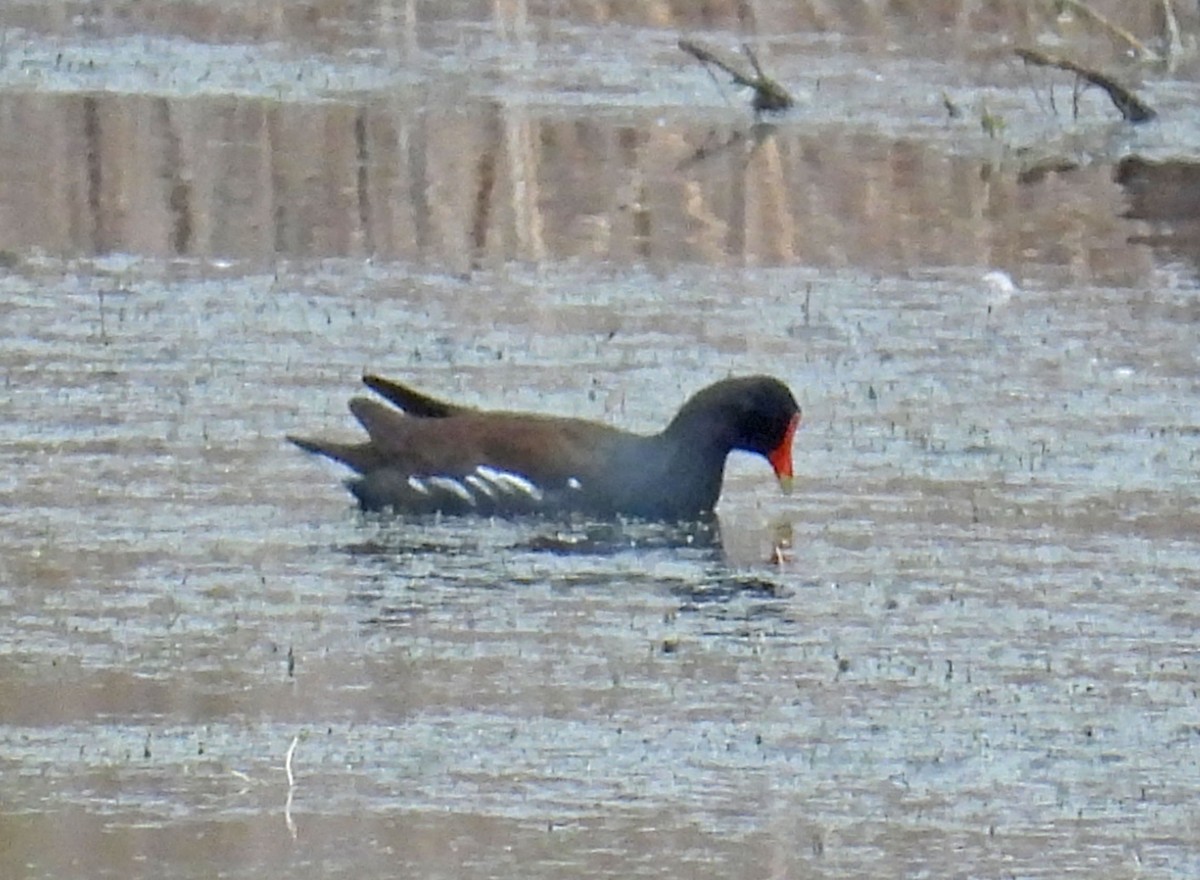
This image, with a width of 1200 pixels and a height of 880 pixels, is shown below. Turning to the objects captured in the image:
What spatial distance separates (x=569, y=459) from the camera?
873 centimetres

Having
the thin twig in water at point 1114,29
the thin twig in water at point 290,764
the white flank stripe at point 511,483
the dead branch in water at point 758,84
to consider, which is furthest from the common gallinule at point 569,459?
the thin twig in water at point 1114,29

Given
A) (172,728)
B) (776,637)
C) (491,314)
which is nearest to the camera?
(172,728)

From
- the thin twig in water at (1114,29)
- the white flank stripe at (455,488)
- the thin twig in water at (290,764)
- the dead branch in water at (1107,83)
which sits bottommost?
the thin twig in water at (290,764)

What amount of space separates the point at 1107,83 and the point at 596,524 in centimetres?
752

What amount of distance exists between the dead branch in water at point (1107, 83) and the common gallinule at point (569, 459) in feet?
21.8

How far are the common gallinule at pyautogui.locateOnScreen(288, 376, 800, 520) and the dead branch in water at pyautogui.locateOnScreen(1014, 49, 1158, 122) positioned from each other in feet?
21.8

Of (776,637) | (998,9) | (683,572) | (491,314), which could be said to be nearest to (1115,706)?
(776,637)

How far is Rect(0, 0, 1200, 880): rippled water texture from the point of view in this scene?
6.10 m

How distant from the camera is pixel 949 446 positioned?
9.52 meters

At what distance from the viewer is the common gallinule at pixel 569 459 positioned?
28.6ft

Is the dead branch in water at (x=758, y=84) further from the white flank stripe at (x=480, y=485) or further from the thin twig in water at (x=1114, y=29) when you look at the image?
the white flank stripe at (x=480, y=485)

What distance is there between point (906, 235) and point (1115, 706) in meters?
6.23

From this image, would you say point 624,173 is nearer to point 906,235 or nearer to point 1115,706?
point 906,235

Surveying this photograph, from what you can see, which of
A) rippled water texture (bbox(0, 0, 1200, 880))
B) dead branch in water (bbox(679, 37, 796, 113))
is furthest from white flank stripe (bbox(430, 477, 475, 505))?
dead branch in water (bbox(679, 37, 796, 113))
